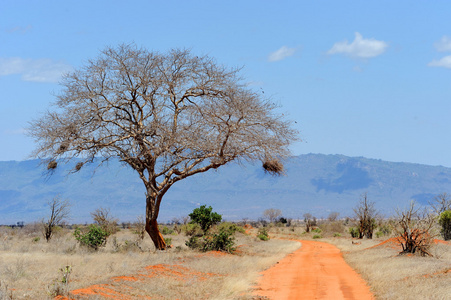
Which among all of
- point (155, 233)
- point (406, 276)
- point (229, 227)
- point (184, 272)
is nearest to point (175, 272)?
point (184, 272)

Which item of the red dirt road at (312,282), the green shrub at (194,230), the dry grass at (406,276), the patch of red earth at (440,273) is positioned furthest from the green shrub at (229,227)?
the patch of red earth at (440,273)

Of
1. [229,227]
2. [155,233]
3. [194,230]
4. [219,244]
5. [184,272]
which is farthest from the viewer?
[229,227]

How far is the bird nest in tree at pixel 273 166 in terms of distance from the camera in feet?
92.5

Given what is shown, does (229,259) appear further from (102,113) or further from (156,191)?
(102,113)

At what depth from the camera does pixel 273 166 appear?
28.5m

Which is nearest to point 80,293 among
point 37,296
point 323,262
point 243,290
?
point 37,296

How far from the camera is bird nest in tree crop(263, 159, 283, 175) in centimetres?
2819

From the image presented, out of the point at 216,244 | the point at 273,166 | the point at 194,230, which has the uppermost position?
the point at 273,166

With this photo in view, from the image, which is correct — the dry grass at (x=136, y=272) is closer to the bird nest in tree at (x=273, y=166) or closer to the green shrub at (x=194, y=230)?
the bird nest in tree at (x=273, y=166)

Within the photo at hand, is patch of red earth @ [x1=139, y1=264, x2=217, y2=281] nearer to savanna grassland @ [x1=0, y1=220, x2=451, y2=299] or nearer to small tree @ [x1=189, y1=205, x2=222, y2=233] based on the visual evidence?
savanna grassland @ [x1=0, y1=220, x2=451, y2=299]

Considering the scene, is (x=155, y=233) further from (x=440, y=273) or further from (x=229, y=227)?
(x=229, y=227)

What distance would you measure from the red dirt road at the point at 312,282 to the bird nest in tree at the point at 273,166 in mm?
4436

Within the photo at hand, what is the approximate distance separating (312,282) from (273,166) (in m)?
8.85

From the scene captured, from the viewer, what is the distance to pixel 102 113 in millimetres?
26266
